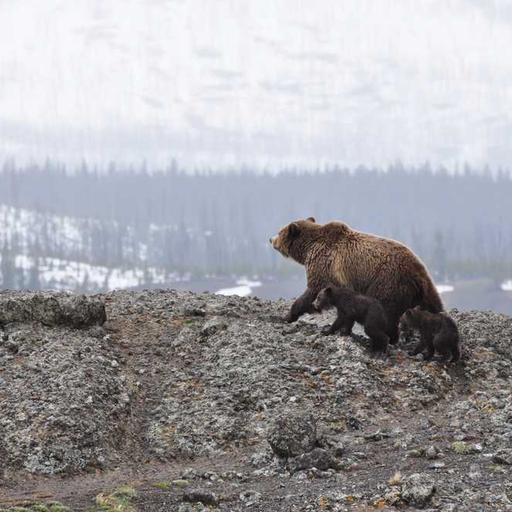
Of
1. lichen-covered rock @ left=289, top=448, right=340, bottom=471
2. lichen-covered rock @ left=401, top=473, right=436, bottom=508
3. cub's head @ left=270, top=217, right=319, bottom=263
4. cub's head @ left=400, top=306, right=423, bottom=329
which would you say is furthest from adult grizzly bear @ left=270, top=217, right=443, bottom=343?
lichen-covered rock @ left=401, top=473, right=436, bottom=508

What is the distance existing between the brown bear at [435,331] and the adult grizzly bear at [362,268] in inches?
14.7

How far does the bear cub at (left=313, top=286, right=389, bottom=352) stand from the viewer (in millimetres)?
14102

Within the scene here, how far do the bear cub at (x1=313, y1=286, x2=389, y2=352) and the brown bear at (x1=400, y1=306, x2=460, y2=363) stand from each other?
57cm

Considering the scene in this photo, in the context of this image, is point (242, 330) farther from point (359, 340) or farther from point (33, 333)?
point (33, 333)

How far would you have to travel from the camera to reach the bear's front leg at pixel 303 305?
50.7 feet

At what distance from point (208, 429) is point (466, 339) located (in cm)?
623

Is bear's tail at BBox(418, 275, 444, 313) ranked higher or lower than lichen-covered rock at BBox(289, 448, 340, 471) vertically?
higher

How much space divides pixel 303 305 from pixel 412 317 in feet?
6.55

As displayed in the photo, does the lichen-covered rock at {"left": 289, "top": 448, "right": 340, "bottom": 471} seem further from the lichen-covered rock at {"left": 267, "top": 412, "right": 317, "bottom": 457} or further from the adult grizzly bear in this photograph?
the adult grizzly bear

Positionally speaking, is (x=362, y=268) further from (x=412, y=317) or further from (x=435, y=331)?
(x=435, y=331)

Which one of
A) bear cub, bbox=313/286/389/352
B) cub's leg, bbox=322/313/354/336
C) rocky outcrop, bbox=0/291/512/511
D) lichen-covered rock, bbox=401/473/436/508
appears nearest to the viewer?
lichen-covered rock, bbox=401/473/436/508

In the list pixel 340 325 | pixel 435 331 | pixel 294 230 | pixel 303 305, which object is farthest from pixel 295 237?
pixel 435 331

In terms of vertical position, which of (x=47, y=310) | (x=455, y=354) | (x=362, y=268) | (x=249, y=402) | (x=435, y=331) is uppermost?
(x=362, y=268)

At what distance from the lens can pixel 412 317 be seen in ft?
47.4
